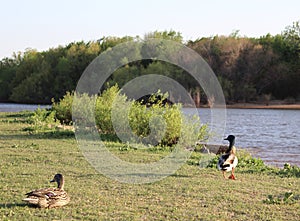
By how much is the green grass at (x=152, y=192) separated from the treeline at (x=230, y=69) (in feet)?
128

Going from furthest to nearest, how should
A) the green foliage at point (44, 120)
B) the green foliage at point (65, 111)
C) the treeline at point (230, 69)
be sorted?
the treeline at point (230, 69) → the green foliage at point (65, 111) → the green foliage at point (44, 120)

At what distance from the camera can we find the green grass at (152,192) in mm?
8508

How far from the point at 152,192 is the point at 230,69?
180 feet

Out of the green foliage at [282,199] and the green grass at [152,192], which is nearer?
the green grass at [152,192]

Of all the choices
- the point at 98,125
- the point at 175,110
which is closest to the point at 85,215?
the point at 175,110

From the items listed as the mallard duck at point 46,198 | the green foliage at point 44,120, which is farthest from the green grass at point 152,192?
the green foliage at point 44,120

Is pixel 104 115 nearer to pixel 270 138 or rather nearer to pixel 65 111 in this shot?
pixel 65 111

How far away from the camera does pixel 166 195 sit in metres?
10.0

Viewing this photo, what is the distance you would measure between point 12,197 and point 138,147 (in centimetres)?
935

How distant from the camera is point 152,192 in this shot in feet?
33.8

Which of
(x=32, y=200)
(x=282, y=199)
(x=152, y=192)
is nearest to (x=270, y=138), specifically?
(x=282, y=199)

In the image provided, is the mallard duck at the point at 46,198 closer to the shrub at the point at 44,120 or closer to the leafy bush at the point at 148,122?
the leafy bush at the point at 148,122

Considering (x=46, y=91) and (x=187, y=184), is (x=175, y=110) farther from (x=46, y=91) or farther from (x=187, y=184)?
(x=46, y=91)

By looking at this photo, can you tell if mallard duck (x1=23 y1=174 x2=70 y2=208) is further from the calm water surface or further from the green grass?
the calm water surface
